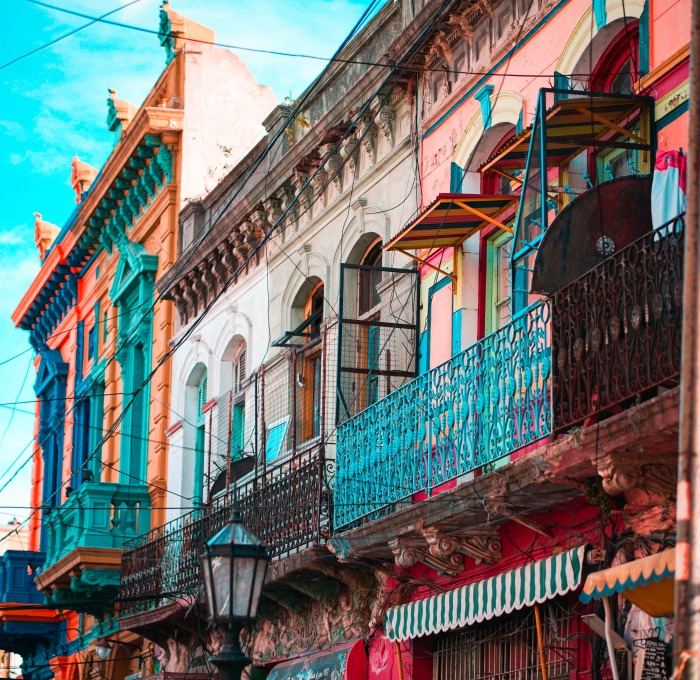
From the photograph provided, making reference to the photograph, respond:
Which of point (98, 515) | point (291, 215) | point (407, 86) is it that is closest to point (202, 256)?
point (291, 215)

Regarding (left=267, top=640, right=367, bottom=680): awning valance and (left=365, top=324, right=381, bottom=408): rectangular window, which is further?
(left=365, top=324, right=381, bottom=408): rectangular window

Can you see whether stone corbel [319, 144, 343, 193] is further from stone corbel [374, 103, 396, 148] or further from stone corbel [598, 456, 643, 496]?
stone corbel [598, 456, 643, 496]

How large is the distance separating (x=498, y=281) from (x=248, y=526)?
3.87 meters

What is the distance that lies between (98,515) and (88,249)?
7164 millimetres

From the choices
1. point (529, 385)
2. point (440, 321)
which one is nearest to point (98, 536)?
point (440, 321)

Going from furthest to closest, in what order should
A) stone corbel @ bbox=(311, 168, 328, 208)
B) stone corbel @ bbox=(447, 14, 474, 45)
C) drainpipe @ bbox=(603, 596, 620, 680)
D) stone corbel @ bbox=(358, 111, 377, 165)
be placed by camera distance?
stone corbel @ bbox=(311, 168, 328, 208), stone corbel @ bbox=(358, 111, 377, 165), stone corbel @ bbox=(447, 14, 474, 45), drainpipe @ bbox=(603, 596, 620, 680)

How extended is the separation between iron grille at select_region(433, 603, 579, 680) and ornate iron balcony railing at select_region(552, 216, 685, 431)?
2.05 meters

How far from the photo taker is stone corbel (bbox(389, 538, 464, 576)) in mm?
12031

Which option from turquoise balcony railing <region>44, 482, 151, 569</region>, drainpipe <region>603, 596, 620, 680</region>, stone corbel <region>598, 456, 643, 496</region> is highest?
turquoise balcony railing <region>44, 482, 151, 569</region>

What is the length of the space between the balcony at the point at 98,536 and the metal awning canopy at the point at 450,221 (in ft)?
28.6

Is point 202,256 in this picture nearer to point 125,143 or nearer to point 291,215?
point 291,215

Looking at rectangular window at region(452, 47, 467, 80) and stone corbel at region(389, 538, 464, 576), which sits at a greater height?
rectangular window at region(452, 47, 467, 80)

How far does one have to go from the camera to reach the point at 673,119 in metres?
10.3

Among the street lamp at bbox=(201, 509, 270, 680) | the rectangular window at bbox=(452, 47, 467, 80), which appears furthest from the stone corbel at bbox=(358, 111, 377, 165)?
the street lamp at bbox=(201, 509, 270, 680)
